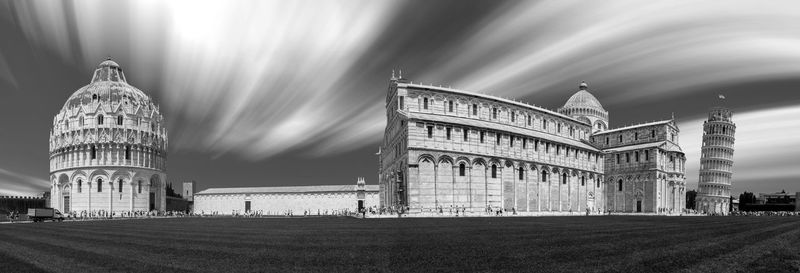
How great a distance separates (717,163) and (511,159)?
93326mm

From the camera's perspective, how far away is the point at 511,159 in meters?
66.1

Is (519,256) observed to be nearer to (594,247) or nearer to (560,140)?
(594,247)

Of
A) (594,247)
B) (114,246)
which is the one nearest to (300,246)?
(114,246)

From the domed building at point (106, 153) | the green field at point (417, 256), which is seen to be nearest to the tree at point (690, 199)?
the domed building at point (106, 153)

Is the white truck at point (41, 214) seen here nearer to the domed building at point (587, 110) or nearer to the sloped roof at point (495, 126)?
the sloped roof at point (495, 126)

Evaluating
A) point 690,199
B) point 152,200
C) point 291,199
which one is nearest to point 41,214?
point 152,200

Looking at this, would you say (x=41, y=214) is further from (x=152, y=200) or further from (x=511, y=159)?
(x=511, y=159)

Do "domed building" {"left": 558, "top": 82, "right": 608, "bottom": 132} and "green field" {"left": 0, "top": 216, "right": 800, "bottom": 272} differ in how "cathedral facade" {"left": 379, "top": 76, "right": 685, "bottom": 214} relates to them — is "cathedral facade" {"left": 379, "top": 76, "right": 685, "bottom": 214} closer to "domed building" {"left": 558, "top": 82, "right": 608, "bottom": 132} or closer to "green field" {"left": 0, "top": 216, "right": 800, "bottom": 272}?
"domed building" {"left": 558, "top": 82, "right": 608, "bottom": 132}

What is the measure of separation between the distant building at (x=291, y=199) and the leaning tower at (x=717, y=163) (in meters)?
87.1

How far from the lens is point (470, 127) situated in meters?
62.2

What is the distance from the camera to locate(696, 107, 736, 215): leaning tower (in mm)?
132125

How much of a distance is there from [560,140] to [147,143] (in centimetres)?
7021

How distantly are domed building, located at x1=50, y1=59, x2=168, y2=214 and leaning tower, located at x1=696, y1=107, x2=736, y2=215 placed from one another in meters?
124

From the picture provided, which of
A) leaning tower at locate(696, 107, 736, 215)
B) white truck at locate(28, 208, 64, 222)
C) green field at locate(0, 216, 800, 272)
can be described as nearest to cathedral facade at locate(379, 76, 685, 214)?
white truck at locate(28, 208, 64, 222)
